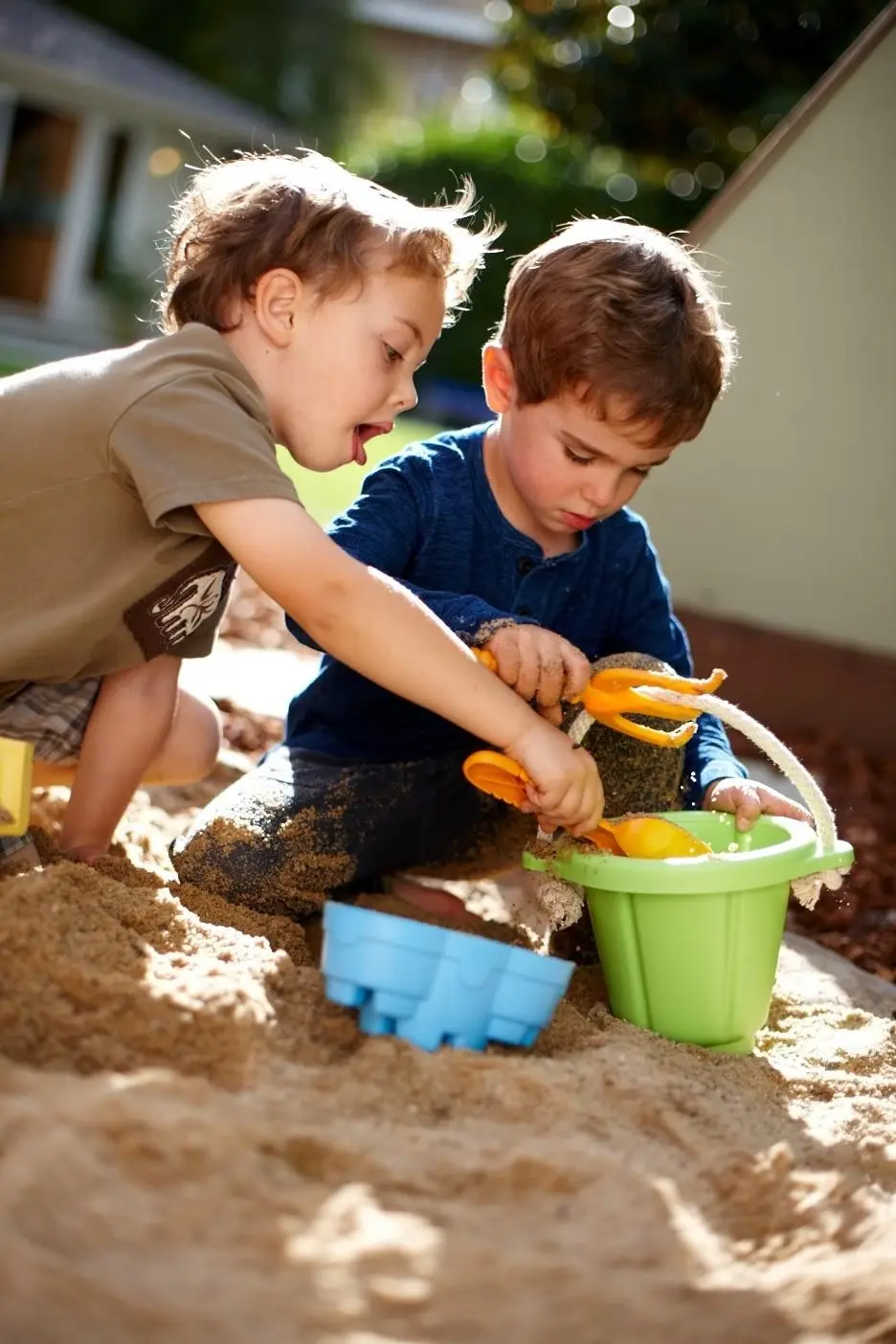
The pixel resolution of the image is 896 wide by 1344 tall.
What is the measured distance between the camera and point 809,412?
4.49m

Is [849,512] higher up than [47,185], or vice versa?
[849,512]

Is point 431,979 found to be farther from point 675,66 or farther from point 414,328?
point 675,66

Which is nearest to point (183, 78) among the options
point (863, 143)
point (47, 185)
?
point (47, 185)

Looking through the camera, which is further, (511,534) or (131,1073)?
(511,534)

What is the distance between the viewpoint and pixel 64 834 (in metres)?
2.28

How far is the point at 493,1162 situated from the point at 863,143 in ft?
12.2

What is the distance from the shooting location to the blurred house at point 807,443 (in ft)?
14.2

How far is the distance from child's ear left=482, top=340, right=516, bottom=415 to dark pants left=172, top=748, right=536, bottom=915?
0.64 m

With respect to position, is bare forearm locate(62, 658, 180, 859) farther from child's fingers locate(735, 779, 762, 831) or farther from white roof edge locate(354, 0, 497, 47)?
white roof edge locate(354, 0, 497, 47)

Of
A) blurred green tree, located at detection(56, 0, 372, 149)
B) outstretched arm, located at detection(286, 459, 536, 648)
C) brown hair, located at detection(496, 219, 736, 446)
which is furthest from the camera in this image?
blurred green tree, located at detection(56, 0, 372, 149)

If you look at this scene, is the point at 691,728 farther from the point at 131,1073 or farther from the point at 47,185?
the point at 47,185

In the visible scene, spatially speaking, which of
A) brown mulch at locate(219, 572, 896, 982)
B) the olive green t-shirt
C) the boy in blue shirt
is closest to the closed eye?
the boy in blue shirt

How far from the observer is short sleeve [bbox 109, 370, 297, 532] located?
186 cm

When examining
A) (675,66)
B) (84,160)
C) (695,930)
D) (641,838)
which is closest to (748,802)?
(641,838)
